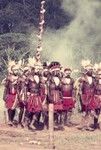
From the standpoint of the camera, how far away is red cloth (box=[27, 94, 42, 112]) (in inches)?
566

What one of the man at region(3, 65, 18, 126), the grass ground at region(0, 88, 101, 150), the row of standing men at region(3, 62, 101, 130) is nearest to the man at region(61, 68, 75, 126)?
the row of standing men at region(3, 62, 101, 130)

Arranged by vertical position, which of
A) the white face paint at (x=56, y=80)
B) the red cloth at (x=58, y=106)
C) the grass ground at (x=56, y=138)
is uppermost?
the white face paint at (x=56, y=80)

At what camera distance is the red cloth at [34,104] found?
14367 millimetres

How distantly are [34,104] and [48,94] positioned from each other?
46 cm

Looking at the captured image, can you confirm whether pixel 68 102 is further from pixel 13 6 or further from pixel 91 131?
pixel 13 6

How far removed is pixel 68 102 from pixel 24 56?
10195 mm

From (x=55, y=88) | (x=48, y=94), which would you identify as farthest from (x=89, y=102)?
(x=48, y=94)

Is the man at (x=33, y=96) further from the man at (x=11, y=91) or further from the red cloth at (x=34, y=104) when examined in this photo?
the man at (x=11, y=91)

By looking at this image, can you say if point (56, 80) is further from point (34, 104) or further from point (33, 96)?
point (34, 104)

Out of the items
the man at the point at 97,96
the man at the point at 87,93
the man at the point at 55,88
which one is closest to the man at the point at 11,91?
→ the man at the point at 55,88

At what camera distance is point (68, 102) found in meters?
14.8

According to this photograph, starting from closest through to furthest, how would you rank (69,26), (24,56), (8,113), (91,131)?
(91,131) → (8,113) → (24,56) → (69,26)

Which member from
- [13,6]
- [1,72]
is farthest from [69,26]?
[1,72]

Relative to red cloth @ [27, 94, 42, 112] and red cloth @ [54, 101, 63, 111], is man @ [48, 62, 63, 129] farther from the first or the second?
red cloth @ [27, 94, 42, 112]
